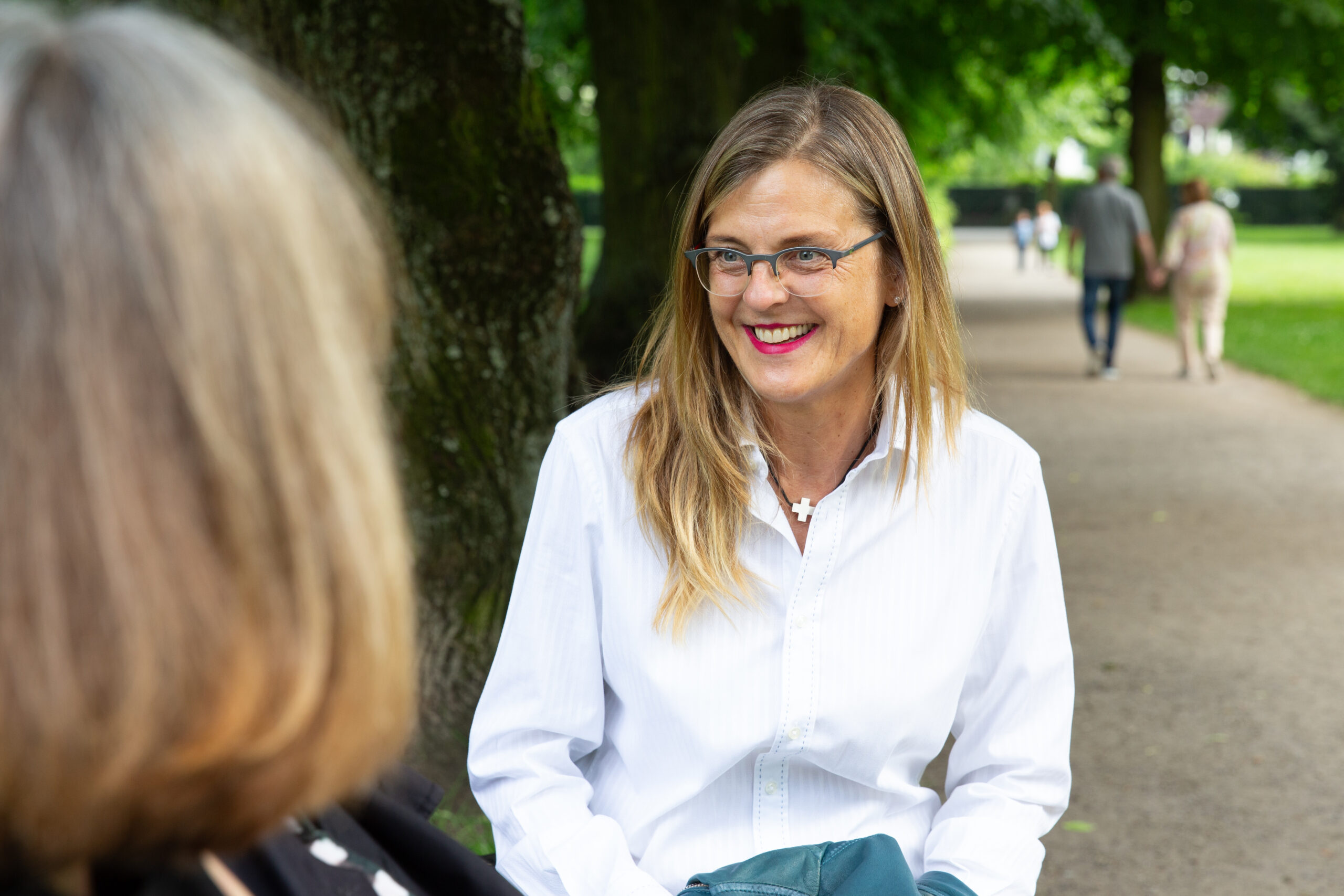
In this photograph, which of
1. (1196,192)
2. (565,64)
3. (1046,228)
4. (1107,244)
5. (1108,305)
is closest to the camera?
(1196,192)

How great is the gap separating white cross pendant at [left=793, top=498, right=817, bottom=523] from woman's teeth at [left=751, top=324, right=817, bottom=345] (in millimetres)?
294

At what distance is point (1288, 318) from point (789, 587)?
20.0 metres

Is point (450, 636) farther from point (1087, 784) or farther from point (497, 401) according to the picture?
point (1087, 784)

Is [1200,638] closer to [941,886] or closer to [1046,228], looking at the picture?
[941,886]

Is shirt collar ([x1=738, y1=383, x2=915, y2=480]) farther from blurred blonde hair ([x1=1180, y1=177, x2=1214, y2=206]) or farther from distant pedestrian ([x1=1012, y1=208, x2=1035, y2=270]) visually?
distant pedestrian ([x1=1012, y1=208, x2=1035, y2=270])

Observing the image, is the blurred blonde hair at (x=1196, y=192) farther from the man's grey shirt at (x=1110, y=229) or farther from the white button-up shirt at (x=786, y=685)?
the white button-up shirt at (x=786, y=685)

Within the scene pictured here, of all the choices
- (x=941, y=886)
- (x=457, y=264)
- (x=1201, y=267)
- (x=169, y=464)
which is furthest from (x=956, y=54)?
(x=169, y=464)

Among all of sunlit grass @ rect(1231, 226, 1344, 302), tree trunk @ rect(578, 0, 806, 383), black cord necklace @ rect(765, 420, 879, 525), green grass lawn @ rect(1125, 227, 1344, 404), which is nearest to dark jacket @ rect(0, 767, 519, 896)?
black cord necklace @ rect(765, 420, 879, 525)

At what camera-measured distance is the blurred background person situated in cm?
91

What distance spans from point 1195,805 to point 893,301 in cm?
293

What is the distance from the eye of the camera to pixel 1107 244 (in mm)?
15242

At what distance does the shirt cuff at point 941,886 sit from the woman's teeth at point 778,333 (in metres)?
0.94

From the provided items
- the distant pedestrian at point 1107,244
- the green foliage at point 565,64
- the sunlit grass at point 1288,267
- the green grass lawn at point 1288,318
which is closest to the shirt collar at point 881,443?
the green foliage at point 565,64

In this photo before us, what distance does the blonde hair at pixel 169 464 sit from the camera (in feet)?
2.98
